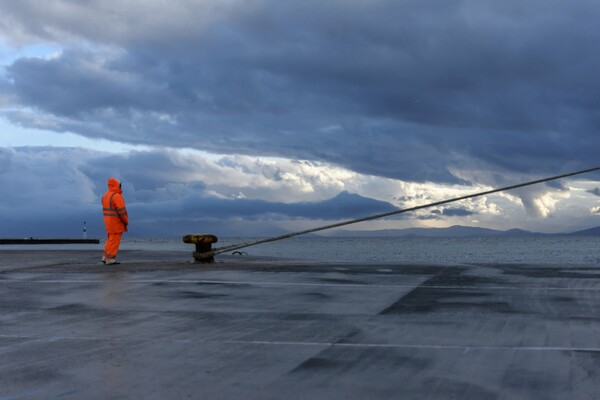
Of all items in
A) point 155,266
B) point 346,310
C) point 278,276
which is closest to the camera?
point 346,310

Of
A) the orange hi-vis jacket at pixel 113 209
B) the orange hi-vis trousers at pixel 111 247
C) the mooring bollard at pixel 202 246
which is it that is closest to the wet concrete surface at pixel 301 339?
the orange hi-vis trousers at pixel 111 247

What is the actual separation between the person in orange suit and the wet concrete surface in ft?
15.1

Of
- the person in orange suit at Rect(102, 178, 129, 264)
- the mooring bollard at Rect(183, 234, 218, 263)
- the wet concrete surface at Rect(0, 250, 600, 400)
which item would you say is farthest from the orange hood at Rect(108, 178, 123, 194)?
the wet concrete surface at Rect(0, 250, 600, 400)

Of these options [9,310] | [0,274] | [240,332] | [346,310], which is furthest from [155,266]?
[240,332]

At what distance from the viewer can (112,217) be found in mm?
16781

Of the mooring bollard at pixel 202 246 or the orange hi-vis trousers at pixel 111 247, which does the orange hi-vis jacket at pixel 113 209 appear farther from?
the mooring bollard at pixel 202 246

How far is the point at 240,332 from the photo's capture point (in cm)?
673

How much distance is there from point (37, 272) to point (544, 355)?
11.4 m

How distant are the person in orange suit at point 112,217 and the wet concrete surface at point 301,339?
15.1 ft

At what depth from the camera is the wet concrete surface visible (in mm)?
4613

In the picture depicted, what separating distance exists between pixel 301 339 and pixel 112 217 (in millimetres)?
11364

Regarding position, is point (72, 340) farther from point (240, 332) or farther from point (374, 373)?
point (374, 373)

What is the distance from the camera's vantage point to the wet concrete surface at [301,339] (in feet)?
15.1

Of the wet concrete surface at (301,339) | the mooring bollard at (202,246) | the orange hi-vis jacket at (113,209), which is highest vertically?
the orange hi-vis jacket at (113,209)
